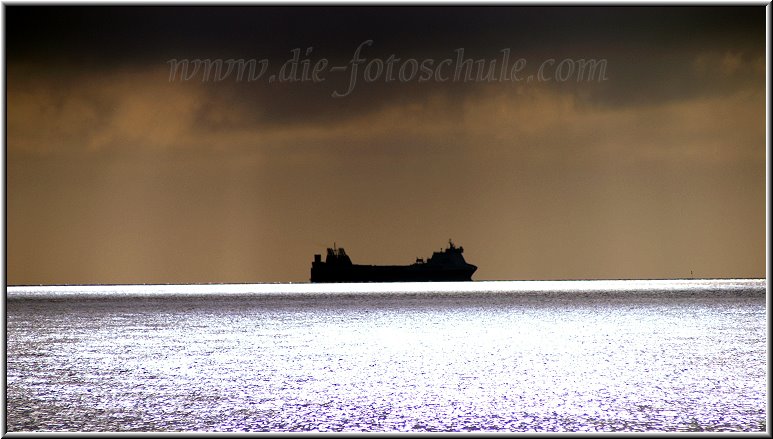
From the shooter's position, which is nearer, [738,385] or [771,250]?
[771,250]

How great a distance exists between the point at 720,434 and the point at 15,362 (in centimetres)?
856

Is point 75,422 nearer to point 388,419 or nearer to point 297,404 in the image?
point 297,404

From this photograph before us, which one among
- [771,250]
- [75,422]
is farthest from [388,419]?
[771,250]

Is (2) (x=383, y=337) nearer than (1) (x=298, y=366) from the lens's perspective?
No

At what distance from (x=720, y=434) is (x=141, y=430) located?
3887mm

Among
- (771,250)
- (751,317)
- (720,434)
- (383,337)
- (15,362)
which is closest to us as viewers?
(771,250)

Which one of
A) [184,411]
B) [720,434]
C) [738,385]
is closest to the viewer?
[720,434]

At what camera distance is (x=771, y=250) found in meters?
6.11

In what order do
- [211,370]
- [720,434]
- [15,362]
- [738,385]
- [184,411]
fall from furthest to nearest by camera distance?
1. [15,362]
2. [211,370]
3. [738,385]
4. [184,411]
5. [720,434]

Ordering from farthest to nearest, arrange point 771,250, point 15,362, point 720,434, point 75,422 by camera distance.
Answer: point 15,362, point 75,422, point 720,434, point 771,250

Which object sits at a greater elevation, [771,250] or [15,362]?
[771,250]

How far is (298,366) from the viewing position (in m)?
11.4

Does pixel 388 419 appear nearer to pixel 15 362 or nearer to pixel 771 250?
pixel 771 250

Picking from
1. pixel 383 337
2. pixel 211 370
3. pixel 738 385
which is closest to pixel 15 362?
pixel 211 370
